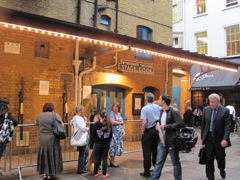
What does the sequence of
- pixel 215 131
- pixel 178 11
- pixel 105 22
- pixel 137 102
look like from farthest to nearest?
pixel 178 11 → pixel 137 102 → pixel 105 22 → pixel 215 131

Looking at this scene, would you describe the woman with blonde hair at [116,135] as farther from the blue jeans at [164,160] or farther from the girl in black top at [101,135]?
the blue jeans at [164,160]

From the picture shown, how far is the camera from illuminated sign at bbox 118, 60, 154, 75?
1138cm

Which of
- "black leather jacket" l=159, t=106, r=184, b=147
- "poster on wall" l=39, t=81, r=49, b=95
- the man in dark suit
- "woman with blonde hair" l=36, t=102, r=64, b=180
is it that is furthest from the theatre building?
the man in dark suit

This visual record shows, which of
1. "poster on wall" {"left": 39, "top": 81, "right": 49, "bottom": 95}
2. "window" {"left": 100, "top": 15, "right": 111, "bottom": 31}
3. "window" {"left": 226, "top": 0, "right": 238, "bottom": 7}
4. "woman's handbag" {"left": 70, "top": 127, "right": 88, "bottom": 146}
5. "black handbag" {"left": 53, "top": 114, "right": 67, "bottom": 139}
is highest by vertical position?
"window" {"left": 226, "top": 0, "right": 238, "bottom": 7}

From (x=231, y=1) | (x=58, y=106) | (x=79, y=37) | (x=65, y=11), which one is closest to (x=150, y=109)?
(x=79, y=37)

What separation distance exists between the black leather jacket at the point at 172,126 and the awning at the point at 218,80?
13.6m

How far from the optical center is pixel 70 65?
9664mm

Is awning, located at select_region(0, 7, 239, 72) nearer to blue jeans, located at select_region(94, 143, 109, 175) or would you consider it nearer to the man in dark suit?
blue jeans, located at select_region(94, 143, 109, 175)

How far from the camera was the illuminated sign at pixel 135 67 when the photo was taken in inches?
448

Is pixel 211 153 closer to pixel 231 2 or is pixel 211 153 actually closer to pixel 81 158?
pixel 81 158

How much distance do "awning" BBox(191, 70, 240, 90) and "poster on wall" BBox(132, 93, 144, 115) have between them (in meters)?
8.17

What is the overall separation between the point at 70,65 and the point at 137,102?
385 cm

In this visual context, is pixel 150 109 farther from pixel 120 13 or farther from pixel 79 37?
pixel 120 13

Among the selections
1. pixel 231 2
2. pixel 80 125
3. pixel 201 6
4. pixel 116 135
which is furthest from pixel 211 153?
pixel 201 6
